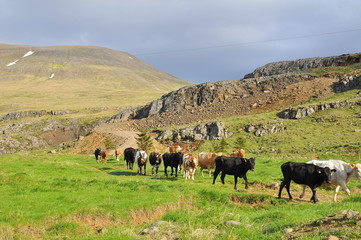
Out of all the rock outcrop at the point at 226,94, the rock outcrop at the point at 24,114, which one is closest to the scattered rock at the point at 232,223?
the rock outcrop at the point at 226,94

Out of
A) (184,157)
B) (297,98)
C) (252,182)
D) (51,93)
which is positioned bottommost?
(252,182)


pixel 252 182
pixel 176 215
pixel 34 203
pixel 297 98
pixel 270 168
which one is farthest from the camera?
pixel 297 98

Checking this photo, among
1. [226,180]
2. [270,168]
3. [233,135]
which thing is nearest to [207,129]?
[233,135]

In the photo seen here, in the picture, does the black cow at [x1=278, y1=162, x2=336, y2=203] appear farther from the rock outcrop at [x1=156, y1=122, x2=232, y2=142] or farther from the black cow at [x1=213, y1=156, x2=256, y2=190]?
the rock outcrop at [x1=156, y1=122, x2=232, y2=142]

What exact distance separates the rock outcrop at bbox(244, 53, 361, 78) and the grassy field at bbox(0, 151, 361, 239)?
59.0 meters

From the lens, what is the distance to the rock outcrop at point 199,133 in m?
50.2

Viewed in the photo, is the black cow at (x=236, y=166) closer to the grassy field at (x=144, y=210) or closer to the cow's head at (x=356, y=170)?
the grassy field at (x=144, y=210)

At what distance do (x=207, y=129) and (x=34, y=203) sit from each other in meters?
39.5

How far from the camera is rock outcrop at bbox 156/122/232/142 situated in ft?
165

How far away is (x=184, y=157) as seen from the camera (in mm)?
22906

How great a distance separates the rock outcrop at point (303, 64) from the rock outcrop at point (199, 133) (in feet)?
106

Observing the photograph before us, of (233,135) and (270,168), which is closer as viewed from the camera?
(270,168)

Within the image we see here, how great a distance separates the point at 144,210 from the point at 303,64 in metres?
73.6

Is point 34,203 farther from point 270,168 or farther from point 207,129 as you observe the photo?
point 207,129
